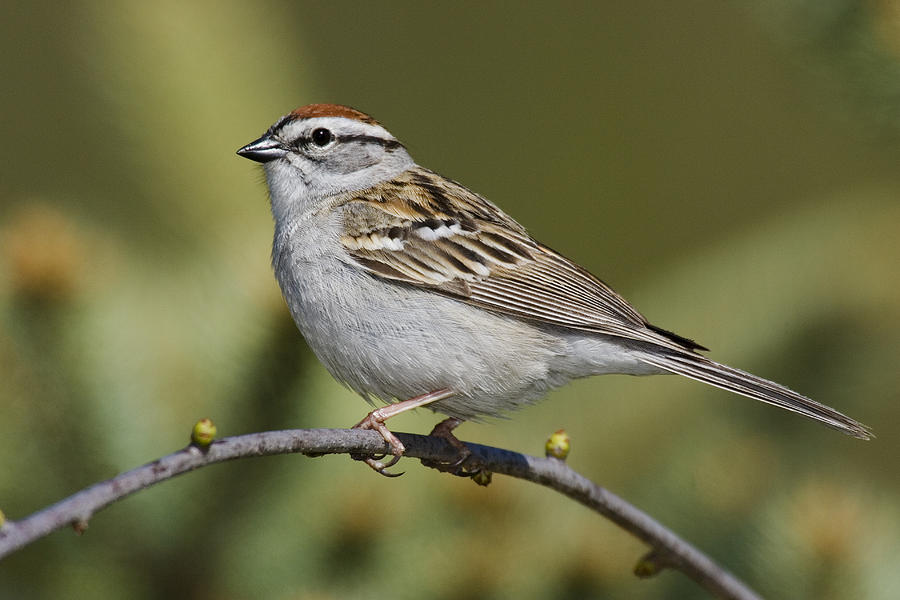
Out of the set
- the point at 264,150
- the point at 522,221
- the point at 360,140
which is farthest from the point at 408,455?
the point at 522,221

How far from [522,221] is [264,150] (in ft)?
6.59

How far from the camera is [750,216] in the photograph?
5.00 meters

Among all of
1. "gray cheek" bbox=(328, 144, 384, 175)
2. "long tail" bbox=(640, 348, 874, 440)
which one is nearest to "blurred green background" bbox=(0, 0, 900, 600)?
"long tail" bbox=(640, 348, 874, 440)

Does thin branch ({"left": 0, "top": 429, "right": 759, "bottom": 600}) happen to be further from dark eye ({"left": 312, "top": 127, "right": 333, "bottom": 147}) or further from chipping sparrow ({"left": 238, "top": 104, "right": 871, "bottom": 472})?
dark eye ({"left": 312, "top": 127, "right": 333, "bottom": 147})

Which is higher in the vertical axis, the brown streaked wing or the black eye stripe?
the black eye stripe

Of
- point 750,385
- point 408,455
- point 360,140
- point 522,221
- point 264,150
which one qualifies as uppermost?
point 522,221

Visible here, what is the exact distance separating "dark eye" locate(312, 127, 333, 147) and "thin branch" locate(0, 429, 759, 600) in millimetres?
1130

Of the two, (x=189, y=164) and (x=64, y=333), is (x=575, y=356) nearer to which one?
(x=64, y=333)

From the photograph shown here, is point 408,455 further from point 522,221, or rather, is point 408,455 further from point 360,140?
point 522,221

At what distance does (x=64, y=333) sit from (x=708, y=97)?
13.2 ft

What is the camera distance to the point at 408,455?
2.07 meters

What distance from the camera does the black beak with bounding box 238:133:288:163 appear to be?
2.86m

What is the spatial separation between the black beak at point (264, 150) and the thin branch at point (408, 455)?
3.54 ft

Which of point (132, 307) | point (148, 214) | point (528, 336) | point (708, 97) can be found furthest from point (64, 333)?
point (708, 97)
